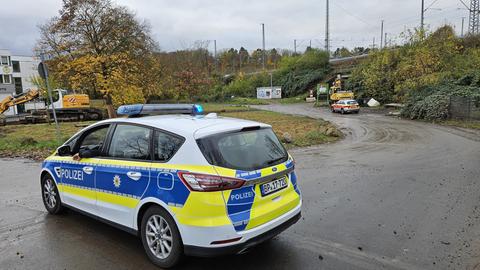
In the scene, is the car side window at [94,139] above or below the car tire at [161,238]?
above

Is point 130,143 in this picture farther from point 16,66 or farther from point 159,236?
point 16,66

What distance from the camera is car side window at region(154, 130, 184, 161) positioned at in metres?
3.68

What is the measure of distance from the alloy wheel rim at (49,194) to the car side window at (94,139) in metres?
0.97

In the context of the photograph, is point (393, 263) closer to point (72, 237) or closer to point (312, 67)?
point (72, 237)

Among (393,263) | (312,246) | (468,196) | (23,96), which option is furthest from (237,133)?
(23,96)

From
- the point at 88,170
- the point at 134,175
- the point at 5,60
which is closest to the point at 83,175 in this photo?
the point at 88,170

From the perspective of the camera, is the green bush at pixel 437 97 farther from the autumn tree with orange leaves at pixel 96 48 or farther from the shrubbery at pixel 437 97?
the autumn tree with orange leaves at pixel 96 48

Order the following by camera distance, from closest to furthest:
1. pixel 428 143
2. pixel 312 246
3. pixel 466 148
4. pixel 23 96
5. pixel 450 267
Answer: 1. pixel 450 267
2. pixel 312 246
3. pixel 466 148
4. pixel 428 143
5. pixel 23 96

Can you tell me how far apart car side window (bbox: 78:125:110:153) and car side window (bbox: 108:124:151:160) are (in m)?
0.28

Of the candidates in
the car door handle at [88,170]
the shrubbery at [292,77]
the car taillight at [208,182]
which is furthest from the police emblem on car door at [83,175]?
the shrubbery at [292,77]

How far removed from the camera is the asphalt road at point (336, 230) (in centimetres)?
385

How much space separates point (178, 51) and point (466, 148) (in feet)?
202

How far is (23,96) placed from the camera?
2789cm

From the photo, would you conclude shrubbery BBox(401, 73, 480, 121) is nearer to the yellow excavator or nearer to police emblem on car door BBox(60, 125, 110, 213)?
police emblem on car door BBox(60, 125, 110, 213)
